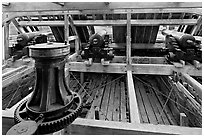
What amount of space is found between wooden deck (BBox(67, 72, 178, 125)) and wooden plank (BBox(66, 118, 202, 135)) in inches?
31.2

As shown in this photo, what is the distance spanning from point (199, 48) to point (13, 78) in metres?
3.47

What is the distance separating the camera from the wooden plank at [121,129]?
3.82ft

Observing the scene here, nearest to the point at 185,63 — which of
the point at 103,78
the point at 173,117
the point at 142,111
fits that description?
the point at 173,117

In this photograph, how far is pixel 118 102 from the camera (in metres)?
3.44

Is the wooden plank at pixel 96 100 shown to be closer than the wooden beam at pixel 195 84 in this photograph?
No

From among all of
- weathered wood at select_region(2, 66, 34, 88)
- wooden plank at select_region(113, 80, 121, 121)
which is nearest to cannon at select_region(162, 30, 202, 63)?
wooden plank at select_region(113, 80, 121, 121)

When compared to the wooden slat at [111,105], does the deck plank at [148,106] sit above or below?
below

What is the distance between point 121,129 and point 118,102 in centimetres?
227

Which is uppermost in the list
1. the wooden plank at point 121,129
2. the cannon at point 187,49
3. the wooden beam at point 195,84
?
the cannon at point 187,49

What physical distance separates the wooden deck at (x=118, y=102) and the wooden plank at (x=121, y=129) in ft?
2.60

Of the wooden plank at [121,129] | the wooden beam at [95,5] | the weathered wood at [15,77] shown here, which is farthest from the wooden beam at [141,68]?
the wooden plank at [121,129]

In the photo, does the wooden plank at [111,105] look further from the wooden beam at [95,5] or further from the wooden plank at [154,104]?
the wooden beam at [95,5]

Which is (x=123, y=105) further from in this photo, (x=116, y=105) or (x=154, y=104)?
(x=154, y=104)

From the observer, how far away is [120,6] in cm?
250
